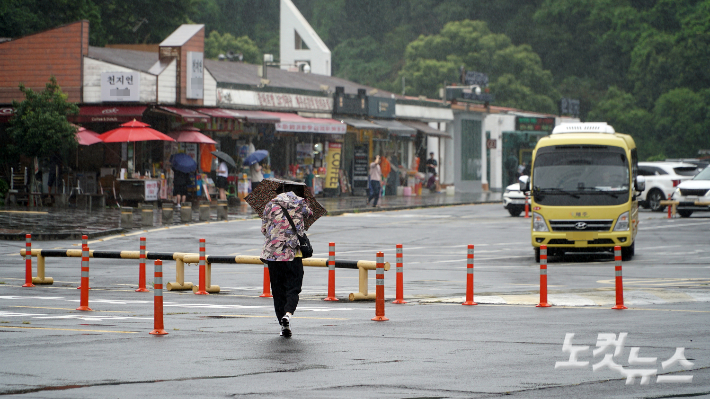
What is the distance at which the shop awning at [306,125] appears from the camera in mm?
40047

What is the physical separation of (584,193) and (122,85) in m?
19.7

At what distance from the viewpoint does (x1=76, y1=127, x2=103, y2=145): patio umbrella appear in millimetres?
33250

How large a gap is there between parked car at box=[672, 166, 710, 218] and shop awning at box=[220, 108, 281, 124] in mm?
14994

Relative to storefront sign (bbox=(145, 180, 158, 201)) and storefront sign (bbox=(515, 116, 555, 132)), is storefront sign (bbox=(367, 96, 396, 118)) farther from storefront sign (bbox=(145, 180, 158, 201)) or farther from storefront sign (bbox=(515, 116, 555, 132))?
storefront sign (bbox=(145, 180, 158, 201))

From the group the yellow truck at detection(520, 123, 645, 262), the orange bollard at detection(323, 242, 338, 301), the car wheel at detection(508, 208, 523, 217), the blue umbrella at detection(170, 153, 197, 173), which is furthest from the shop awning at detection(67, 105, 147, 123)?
the orange bollard at detection(323, 242, 338, 301)

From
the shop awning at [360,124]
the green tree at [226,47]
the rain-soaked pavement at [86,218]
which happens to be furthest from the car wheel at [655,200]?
the green tree at [226,47]

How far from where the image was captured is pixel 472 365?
8664 mm

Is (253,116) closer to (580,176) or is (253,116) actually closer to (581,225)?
(580,176)

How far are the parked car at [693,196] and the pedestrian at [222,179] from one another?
52.0ft

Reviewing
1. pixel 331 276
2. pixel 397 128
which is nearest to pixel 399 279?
pixel 331 276

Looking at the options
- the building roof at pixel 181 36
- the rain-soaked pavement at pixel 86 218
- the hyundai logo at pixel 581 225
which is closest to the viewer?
the hyundai logo at pixel 581 225

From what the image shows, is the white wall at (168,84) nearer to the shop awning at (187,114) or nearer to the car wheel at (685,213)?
the shop awning at (187,114)

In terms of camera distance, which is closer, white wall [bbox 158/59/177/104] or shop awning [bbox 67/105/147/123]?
shop awning [bbox 67/105/147/123]

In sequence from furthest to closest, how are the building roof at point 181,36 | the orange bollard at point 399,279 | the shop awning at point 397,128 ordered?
the shop awning at point 397,128
the building roof at point 181,36
the orange bollard at point 399,279
